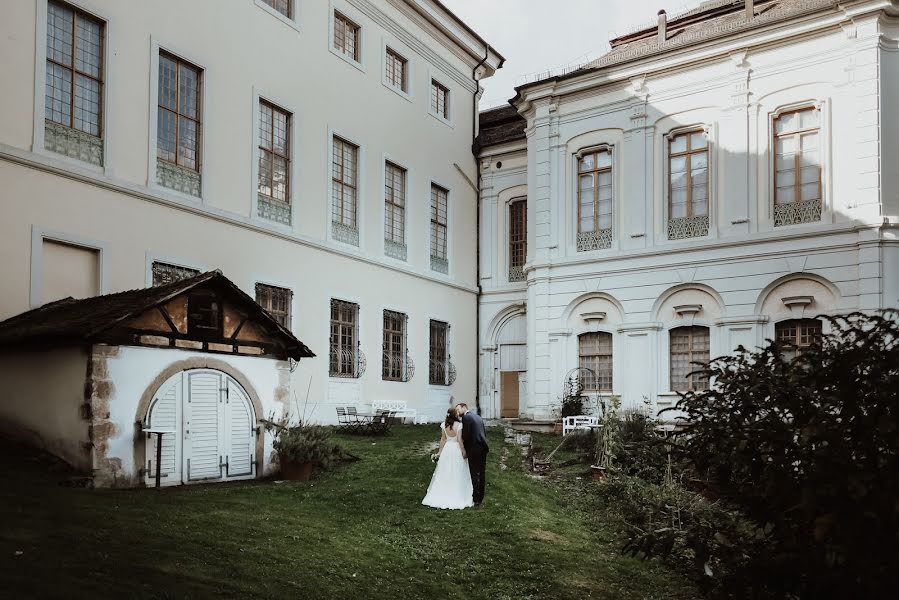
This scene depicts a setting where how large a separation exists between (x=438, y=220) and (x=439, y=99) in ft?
13.6

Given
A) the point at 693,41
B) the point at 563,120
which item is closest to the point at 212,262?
the point at 563,120

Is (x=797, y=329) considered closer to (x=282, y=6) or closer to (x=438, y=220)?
(x=438, y=220)

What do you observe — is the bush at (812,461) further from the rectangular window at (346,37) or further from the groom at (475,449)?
the rectangular window at (346,37)

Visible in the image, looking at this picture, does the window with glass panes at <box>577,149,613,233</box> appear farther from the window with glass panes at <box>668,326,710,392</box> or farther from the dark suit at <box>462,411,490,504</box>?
the dark suit at <box>462,411,490,504</box>

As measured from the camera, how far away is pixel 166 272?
1762 cm

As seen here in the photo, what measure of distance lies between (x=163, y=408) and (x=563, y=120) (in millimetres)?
17135

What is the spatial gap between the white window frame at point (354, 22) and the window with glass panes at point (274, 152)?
289 cm

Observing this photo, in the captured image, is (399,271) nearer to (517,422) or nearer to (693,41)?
(517,422)

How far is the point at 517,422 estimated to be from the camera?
25062 millimetres

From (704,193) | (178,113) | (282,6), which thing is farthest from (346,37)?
(704,193)

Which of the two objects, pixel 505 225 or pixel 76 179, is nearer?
pixel 76 179

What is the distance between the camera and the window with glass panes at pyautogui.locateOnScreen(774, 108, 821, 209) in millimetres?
21844

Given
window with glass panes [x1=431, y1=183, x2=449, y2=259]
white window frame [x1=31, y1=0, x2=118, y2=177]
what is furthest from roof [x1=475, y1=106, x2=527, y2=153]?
white window frame [x1=31, y1=0, x2=118, y2=177]

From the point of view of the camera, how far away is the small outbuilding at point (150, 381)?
11.6 metres
